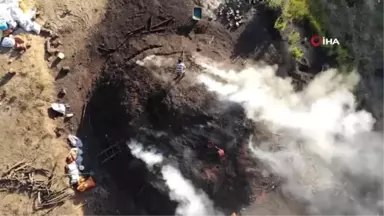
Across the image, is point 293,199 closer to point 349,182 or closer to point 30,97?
point 349,182

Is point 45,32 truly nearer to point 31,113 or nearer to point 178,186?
point 31,113

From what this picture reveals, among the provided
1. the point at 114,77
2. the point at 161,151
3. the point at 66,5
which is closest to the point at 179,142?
the point at 161,151

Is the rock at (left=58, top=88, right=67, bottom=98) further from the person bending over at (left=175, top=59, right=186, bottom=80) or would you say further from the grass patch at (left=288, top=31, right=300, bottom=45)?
the grass patch at (left=288, top=31, right=300, bottom=45)

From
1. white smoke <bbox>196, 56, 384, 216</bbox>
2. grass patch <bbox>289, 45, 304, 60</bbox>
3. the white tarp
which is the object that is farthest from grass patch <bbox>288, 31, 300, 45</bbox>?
the white tarp

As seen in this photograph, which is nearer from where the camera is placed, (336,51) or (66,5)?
(66,5)

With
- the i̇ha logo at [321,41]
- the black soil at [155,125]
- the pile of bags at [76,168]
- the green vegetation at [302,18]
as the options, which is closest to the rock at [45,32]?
the black soil at [155,125]
